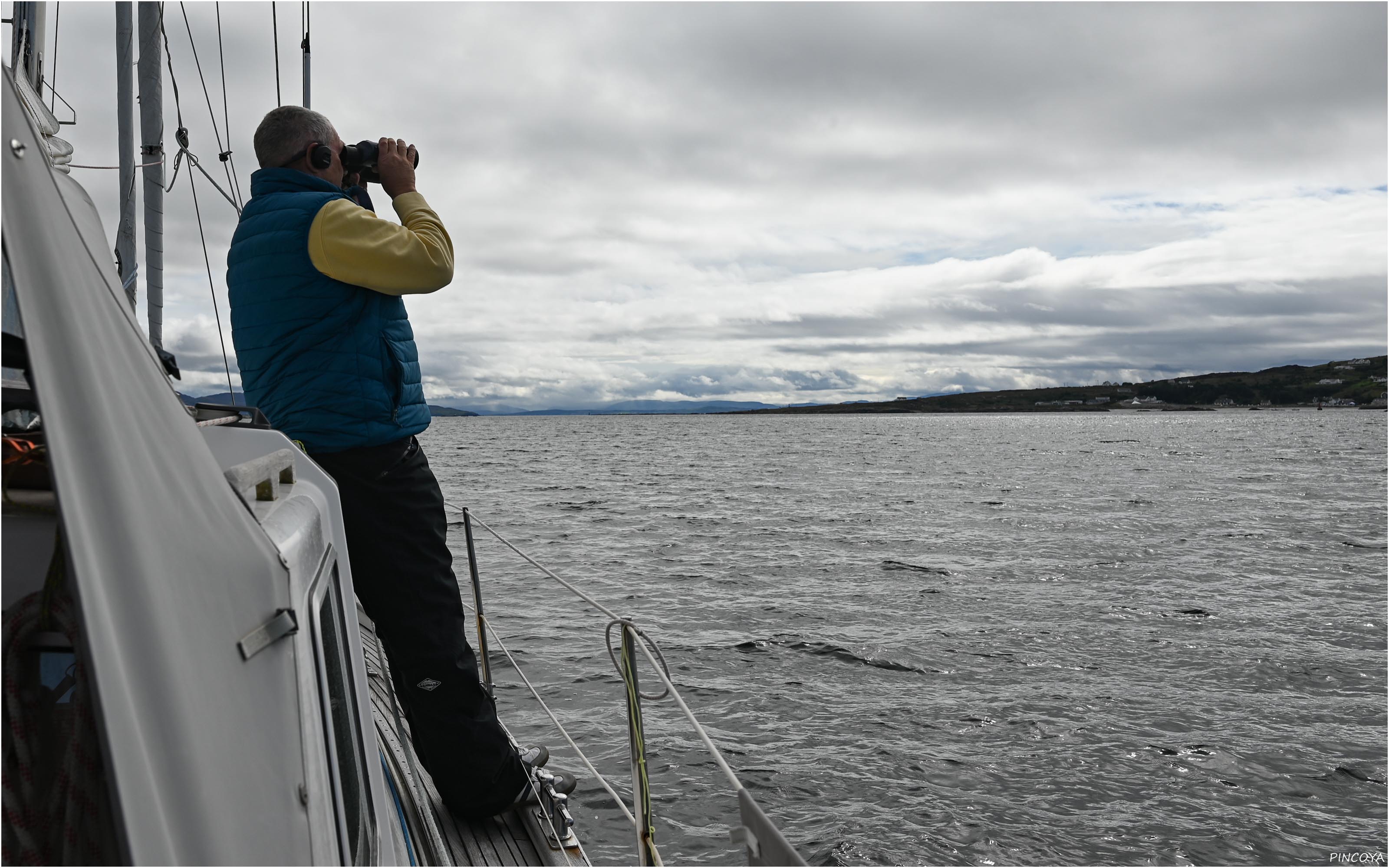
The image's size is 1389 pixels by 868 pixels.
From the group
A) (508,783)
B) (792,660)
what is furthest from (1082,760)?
(508,783)

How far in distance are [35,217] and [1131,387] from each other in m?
205

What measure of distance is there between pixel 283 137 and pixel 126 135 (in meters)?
5.20

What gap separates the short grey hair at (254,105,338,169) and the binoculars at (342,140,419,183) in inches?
4.4

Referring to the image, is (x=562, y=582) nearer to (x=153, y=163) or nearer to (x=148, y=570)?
(x=148, y=570)

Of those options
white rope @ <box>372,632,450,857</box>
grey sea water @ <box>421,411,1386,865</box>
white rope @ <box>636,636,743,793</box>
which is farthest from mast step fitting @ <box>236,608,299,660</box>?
grey sea water @ <box>421,411,1386,865</box>

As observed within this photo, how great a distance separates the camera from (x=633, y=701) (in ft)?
8.96

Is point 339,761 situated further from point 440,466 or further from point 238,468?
point 440,466

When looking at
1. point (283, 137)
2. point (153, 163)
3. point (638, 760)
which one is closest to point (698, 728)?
point (638, 760)

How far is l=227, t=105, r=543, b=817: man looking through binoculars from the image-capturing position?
260cm

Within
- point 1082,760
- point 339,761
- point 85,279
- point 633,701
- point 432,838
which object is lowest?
point 1082,760

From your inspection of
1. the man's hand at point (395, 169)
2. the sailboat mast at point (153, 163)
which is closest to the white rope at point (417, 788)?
the man's hand at point (395, 169)

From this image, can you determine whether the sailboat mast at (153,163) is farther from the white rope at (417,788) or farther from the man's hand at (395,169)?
the man's hand at (395,169)

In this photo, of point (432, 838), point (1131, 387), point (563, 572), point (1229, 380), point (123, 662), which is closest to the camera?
point (123, 662)

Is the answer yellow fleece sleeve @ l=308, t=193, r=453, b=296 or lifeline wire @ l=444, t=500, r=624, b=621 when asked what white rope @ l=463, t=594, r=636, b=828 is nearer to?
lifeline wire @ l=444, t=500, r=624, b=621
